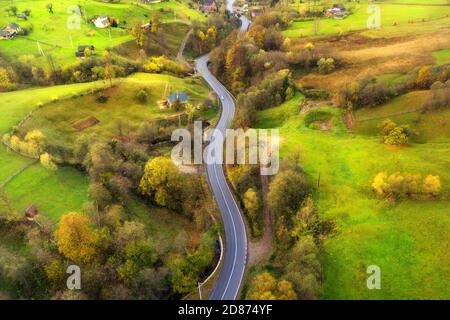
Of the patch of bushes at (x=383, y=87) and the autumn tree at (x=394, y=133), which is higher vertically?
the patch of bushes at (x=383, y=87)

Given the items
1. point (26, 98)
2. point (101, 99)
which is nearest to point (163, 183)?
point (101, 99)

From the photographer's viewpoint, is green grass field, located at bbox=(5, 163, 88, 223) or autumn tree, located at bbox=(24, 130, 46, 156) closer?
green grass field, located at bbox=(5, 163, 88, 223)

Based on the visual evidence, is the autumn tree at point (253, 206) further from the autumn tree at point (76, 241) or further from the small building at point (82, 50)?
the small building at point (82, 50)

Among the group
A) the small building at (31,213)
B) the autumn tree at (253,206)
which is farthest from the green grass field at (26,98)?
the autumn tree at (253,206)

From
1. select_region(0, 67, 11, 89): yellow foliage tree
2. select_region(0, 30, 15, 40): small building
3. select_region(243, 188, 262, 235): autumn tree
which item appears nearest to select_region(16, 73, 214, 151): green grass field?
select_region(0, 67, 11, 89): yellow foliage tree

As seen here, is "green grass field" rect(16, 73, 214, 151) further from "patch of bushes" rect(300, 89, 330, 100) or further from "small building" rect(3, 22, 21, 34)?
"small building" rect(3, 22, 21, 34)

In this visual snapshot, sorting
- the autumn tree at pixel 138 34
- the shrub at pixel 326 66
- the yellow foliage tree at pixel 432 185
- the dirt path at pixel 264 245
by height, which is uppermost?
the autumn tree at pixel 138 34
